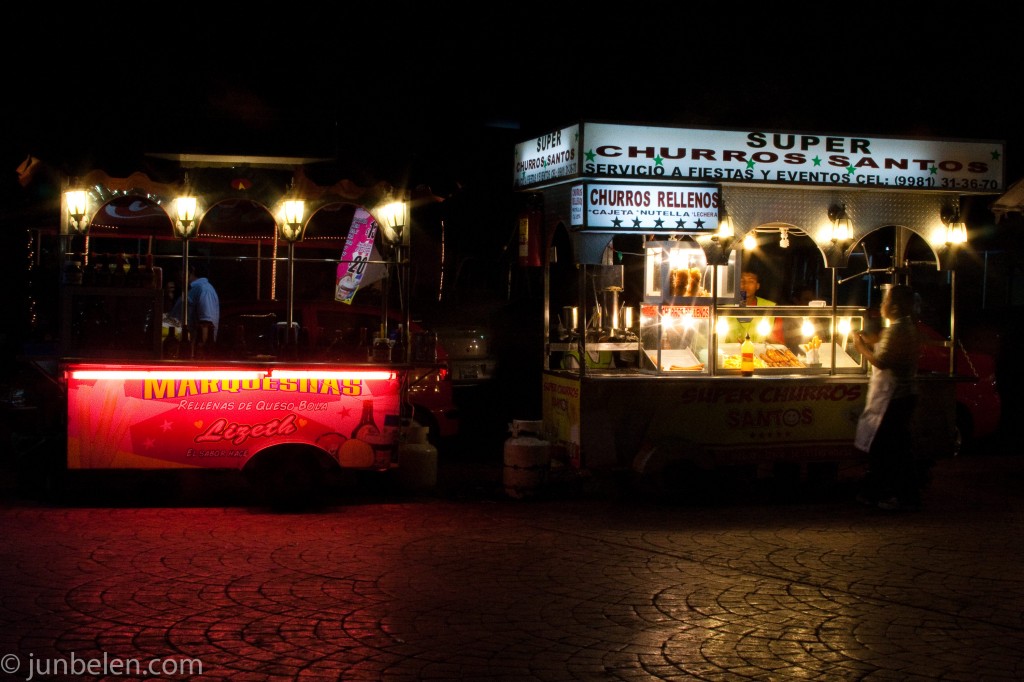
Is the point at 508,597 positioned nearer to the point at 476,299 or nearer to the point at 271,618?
the point at 271,618

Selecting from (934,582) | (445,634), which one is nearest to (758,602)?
(934,582)

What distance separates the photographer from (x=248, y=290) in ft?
57.7

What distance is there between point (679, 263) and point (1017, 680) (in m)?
5.97

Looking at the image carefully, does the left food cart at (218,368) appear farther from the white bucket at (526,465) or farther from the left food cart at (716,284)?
the left food cart at (716,284)

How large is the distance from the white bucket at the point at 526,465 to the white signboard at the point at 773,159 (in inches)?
99.9

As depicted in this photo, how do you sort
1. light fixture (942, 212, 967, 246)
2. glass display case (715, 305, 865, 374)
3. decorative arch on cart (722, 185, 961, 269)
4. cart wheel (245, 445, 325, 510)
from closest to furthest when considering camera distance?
cart wheel (245, 445, 325, 510) → decorative arch on cart (722, 185, 961, 269) → glass display case (715, 305, 865, 374) → light fixture (942, 212, 967, 246)

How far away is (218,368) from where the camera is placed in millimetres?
8914

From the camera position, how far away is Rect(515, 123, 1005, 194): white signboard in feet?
31.3

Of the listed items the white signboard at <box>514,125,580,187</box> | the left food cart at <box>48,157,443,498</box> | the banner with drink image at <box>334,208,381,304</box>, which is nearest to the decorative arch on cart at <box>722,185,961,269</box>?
the white signboard at <box>514,125,580,187</box>

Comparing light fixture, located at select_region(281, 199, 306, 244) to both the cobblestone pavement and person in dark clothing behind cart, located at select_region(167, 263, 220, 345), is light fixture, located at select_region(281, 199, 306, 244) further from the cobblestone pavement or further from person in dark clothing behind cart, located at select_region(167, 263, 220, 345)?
the cobblestone pavement

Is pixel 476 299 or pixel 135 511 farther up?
pixel 476 299

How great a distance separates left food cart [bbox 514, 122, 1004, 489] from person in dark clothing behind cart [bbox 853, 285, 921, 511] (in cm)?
98

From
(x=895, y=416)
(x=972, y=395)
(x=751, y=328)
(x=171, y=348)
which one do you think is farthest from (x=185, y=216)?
(x=972, y=395)

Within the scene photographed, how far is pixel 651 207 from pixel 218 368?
13.7 feet
